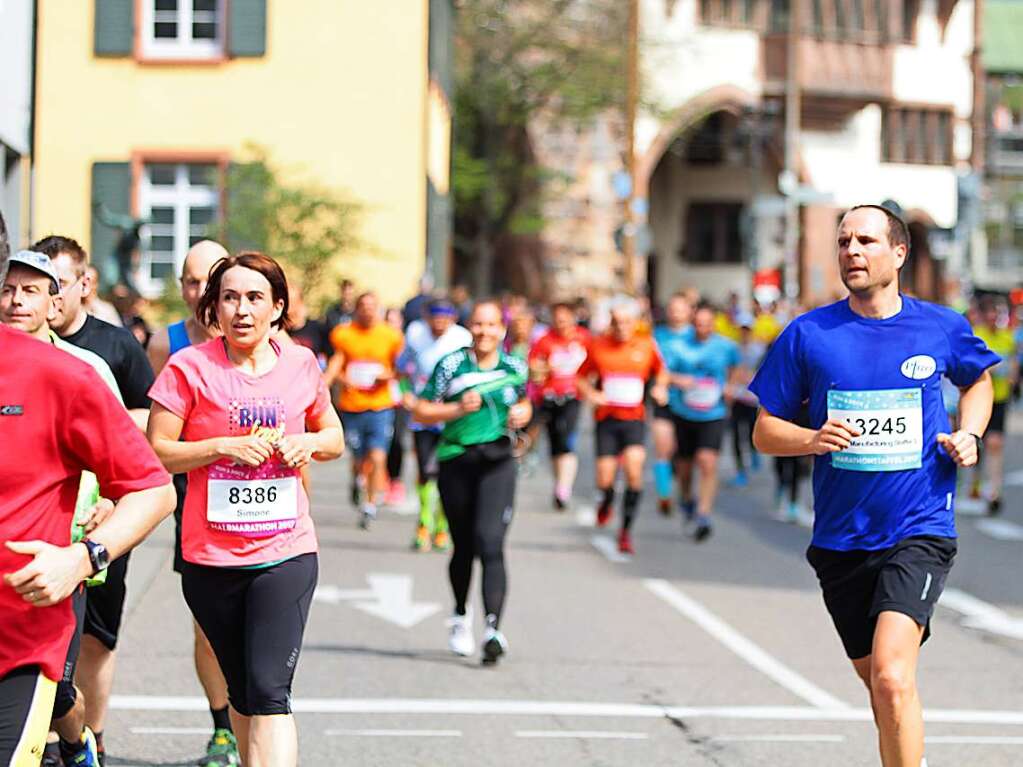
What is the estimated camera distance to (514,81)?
49.6 m

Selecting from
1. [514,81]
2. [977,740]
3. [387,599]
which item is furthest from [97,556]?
[514,81]

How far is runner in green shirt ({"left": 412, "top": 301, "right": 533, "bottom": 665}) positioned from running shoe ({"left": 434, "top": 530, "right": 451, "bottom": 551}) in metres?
4.86

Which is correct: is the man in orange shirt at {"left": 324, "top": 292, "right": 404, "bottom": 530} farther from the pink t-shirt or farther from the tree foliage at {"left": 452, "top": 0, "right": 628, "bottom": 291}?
the tree foliage at {"left": 452, "top": 0, "right": 628, "bottom": 291}

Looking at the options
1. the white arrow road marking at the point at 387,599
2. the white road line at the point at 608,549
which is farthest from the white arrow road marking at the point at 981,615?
the white arrow road marking at the point at 387,599

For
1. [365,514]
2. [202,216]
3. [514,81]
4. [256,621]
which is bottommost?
[365,514]

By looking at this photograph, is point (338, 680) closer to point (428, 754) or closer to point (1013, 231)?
point (428, 754)

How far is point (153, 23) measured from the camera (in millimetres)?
30156

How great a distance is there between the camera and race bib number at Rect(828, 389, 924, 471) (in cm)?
622

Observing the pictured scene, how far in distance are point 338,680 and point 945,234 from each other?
17017mm

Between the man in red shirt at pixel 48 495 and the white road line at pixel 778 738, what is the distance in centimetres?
450

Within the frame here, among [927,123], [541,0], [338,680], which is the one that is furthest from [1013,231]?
[338,680]

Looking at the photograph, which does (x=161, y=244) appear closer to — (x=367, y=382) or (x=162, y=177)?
(x=162, y=177)

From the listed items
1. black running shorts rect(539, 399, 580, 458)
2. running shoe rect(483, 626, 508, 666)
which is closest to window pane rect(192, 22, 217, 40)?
black running shorts rect(539, 399, 580, 458)

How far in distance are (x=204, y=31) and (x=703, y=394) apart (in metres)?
16.2
